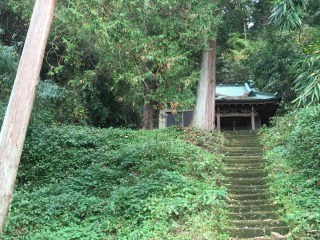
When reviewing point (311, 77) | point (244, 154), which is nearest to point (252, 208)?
point (311, 77)

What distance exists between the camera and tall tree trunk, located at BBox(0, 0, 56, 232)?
5480mm

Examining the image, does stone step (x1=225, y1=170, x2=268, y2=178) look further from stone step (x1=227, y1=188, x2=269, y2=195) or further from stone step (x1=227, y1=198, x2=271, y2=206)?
stone step (x1=227, y1=198, x2=271, y2=206)

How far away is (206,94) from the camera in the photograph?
527 inches

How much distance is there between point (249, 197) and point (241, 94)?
9606 mm

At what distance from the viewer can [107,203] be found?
297 inches

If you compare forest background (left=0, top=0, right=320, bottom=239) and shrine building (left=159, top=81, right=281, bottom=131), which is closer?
forest background (left=0, top=0, right=320, bottom=239)

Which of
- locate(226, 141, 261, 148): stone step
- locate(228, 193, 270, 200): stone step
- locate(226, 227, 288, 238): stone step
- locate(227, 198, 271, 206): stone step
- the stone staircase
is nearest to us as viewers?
locate(226, 227, 288, 238): stone step

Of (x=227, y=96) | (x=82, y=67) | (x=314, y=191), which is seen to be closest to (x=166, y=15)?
(x=314, y=191)

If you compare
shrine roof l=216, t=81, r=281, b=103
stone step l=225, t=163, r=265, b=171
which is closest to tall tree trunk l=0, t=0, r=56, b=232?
stone step l=225, t=163, r=265, b=171

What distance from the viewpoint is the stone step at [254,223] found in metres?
7.28

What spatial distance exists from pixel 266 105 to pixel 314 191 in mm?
9672

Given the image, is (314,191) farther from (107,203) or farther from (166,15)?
(166,15)

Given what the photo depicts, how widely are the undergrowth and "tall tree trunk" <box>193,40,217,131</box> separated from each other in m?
1.32

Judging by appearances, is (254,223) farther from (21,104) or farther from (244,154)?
(21,104)
